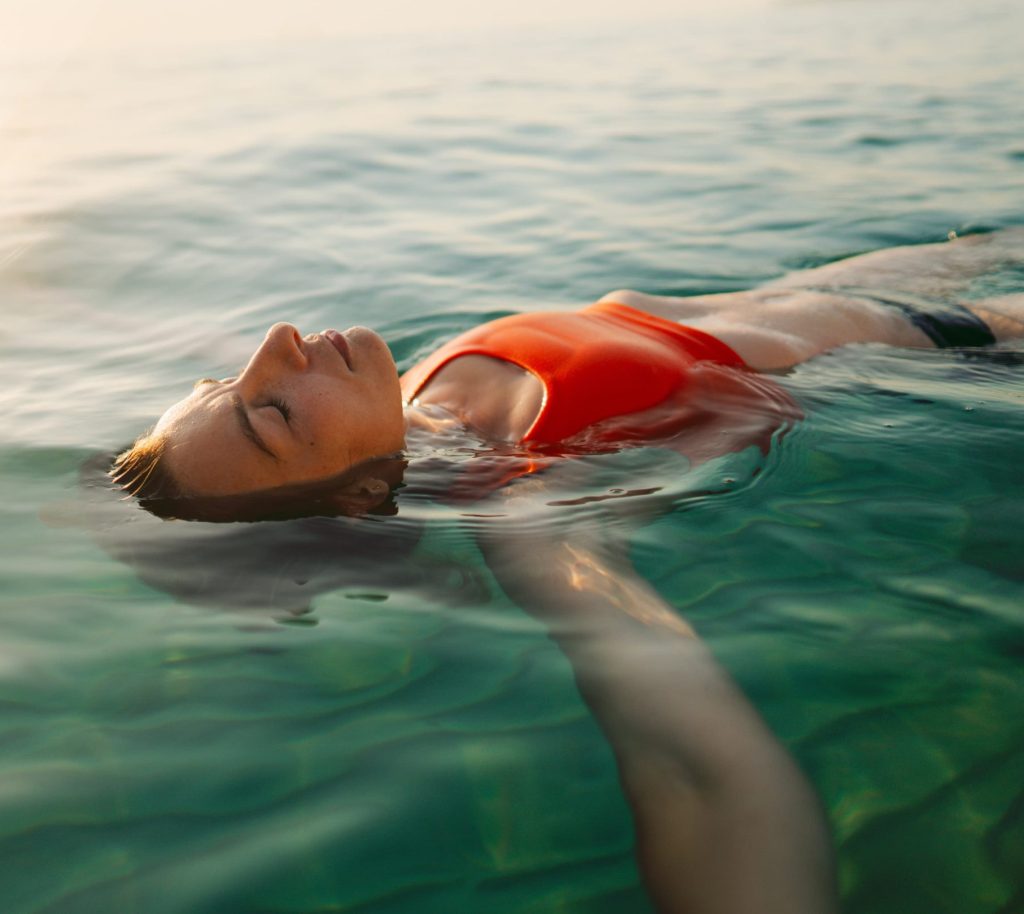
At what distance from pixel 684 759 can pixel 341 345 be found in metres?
1.85

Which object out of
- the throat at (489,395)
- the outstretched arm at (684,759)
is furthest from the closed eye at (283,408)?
the outstretched arm at (684,759)

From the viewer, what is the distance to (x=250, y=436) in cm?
308

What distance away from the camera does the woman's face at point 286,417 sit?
308 cm

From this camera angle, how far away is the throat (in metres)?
3.53

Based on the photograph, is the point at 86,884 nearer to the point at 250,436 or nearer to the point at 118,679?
the point at 118,679

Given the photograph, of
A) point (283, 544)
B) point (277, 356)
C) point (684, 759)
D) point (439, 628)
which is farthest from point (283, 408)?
point (684, 759)

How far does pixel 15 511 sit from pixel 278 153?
777cm

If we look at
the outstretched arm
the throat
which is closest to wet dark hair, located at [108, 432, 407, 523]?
the throat

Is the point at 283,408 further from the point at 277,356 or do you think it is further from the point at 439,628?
the point at 439,628

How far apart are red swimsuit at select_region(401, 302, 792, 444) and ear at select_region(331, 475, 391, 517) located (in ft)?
1.70

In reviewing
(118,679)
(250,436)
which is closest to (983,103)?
(250,436)

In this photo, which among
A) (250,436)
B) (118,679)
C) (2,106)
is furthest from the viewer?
(2,106)

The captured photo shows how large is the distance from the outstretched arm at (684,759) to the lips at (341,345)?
1.02m

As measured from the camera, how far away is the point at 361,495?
10.5ft
